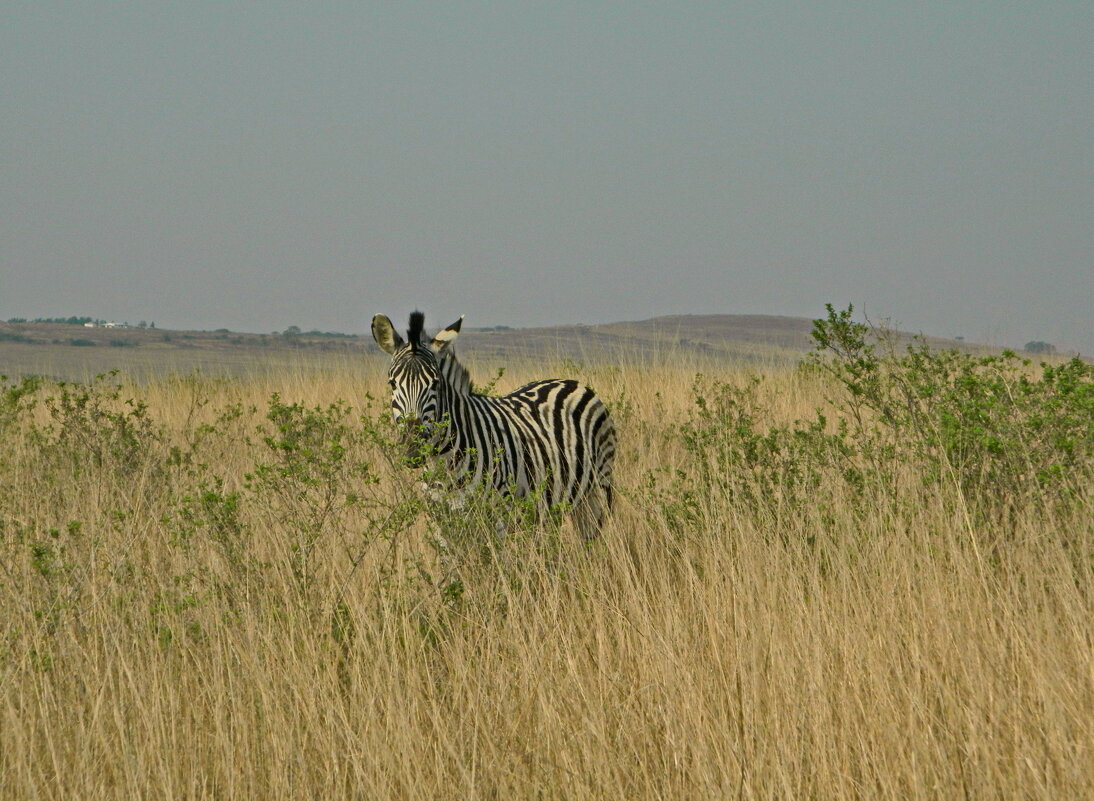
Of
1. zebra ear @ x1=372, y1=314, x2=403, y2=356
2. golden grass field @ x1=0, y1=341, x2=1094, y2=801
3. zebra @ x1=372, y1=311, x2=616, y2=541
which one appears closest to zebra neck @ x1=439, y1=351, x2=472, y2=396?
zebra @ x1=372, y1=311, x2=616, y2=541

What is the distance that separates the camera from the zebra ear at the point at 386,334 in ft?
17.9

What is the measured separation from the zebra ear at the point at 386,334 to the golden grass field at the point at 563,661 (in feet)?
3.04

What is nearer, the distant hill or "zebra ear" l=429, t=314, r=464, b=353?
"zebra ear" l=429, t=314, r=464, b=353

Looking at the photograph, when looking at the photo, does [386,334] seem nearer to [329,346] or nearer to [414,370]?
[414,370]

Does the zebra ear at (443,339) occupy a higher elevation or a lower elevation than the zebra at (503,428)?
higher

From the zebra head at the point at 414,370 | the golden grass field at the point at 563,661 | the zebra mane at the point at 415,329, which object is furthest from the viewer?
the zebra mane at the point at 415,329

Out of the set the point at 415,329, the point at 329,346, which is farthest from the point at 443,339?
the point at 329,346

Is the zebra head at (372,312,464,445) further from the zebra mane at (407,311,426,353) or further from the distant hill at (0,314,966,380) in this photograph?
the distant hill at (0,314,966,380)

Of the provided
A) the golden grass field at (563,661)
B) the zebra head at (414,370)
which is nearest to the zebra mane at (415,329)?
the zebra head at (414,370)

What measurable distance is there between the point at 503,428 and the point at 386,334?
908mm

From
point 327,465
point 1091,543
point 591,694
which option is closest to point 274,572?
point 327,465

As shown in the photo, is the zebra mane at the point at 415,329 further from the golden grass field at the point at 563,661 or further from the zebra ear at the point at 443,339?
the golden grass field at the point at 563,661

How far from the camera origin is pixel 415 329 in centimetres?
531

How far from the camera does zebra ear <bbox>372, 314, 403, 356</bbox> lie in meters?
5.46
